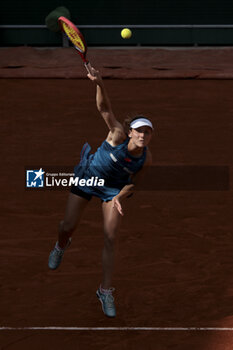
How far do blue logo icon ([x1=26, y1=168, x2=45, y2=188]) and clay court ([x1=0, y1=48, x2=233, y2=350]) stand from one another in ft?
0.64

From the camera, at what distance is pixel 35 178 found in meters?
11.0

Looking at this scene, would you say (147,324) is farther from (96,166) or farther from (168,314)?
(96,166)

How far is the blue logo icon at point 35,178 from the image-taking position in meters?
10.8

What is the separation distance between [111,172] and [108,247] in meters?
0.75

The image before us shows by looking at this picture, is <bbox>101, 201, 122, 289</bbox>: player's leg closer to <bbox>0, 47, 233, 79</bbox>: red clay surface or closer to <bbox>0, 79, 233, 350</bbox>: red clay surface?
<bbox>0, 79, 233, 350</bbox>: red clay surface

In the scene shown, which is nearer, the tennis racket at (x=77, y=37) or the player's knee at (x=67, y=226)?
the tennis racket at (x=77, y=37)

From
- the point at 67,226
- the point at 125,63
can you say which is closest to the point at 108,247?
the point at 67,226

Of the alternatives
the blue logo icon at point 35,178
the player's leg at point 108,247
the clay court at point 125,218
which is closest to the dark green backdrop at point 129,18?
the clay court at point 125,218

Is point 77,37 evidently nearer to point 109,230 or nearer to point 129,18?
point 109,230

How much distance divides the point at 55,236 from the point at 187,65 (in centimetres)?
738

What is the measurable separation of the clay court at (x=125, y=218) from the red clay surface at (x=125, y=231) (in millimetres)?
18

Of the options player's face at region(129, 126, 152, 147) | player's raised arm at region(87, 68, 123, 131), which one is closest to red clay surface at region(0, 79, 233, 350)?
player's face at region(129, 126, 152, 147)

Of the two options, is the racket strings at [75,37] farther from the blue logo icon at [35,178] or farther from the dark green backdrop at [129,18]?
the dark green backdrop at [129,18]

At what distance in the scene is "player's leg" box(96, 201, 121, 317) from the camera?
20.0ft
